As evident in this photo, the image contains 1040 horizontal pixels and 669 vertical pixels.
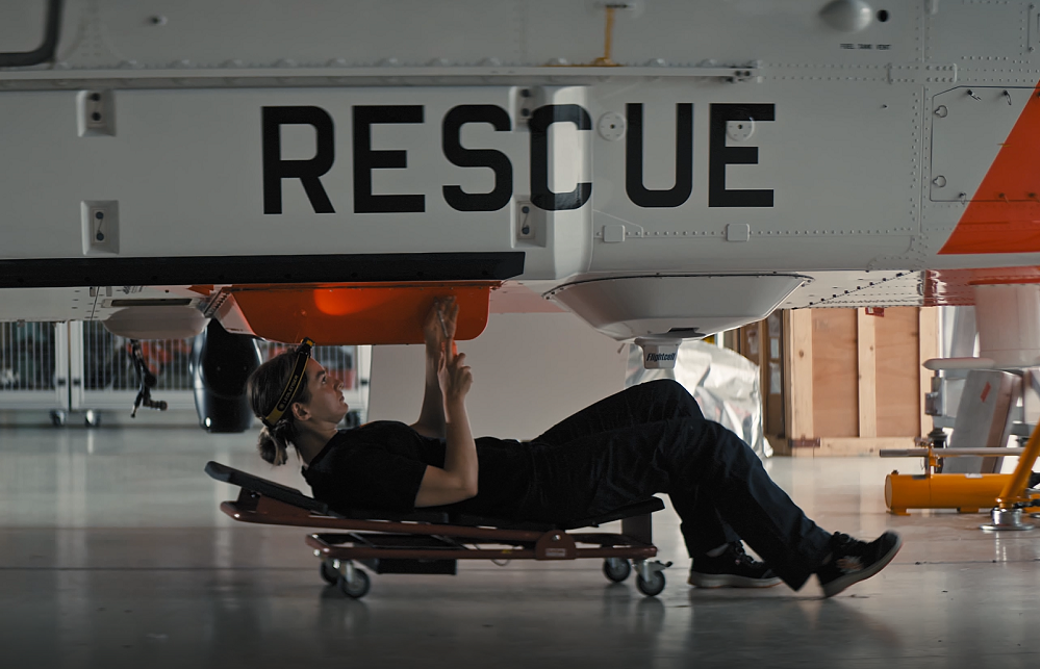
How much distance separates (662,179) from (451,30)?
72cm

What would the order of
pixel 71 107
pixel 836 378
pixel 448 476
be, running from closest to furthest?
pixel 71 107, pixel 448 476, pixel 836 378

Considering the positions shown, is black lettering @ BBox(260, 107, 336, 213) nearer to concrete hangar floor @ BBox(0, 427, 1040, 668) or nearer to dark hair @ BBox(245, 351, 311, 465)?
dark hair @ BBox(245, 351, 311, 465)

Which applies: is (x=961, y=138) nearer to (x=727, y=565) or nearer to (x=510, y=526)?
(x=727, y=565)

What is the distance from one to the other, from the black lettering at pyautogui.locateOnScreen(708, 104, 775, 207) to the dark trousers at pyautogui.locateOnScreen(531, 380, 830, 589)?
674mm

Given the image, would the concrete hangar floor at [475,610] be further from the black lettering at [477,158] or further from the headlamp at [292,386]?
the black lettering at [477,158]

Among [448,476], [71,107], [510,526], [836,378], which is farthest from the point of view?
[836,378]

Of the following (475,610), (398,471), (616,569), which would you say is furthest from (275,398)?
(616,569)

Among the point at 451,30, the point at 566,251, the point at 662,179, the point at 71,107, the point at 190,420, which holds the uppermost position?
the point at 451,30

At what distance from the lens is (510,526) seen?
9.62 ft

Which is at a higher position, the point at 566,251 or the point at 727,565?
the point at 566,251

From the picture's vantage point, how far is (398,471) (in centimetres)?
276

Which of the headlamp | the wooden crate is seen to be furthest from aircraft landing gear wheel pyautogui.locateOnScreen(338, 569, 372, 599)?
the wooden crate

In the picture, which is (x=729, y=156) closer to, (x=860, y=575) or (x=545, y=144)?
(x=545, y=144)

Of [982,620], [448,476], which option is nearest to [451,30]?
[448,476]
